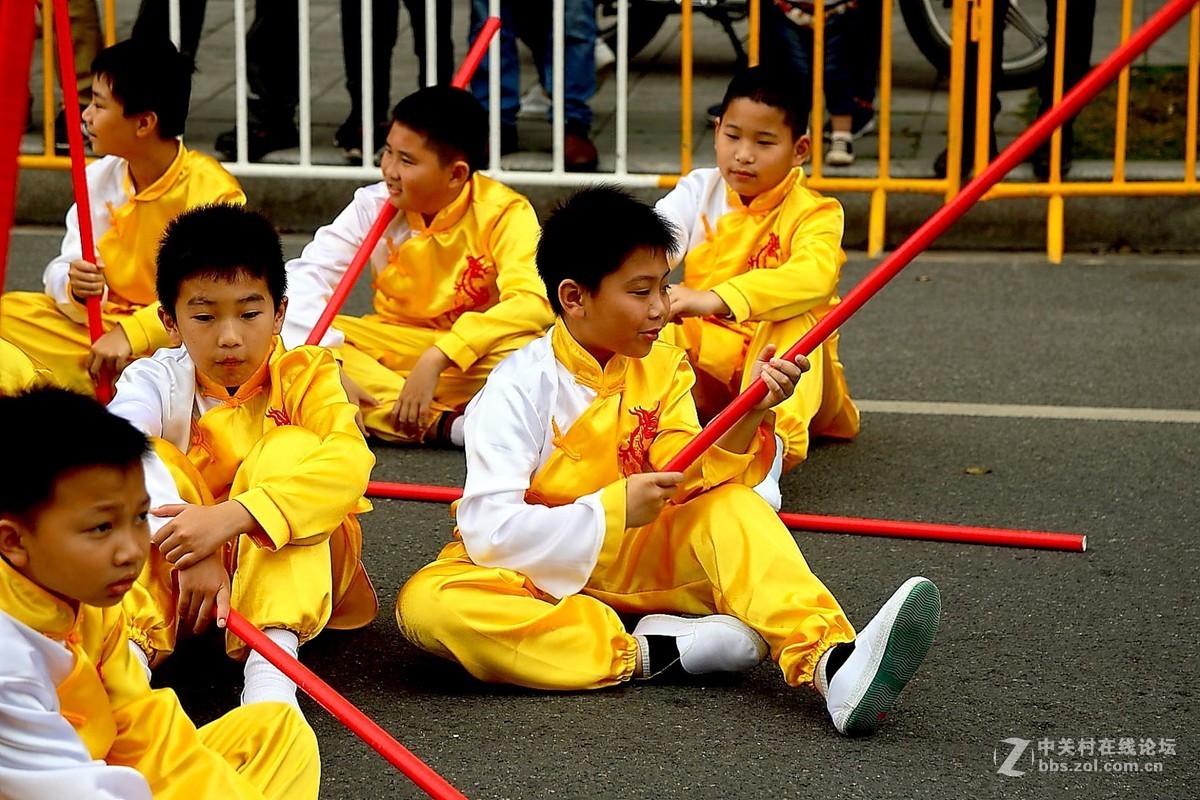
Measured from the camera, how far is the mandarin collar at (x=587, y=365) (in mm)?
2791

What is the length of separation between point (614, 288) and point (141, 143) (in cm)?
155

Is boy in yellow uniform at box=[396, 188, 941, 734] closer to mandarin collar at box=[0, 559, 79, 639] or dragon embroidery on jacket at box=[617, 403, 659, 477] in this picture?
dragon embroidery on jacket at box=[617, 403, 659, 477]

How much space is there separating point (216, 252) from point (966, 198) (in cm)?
111

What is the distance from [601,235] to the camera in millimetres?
2709

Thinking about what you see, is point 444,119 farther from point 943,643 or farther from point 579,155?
point 579,155

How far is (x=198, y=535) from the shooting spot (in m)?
2.39

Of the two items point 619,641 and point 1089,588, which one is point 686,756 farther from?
point 1089,588

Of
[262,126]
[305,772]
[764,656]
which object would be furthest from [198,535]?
[262,126]

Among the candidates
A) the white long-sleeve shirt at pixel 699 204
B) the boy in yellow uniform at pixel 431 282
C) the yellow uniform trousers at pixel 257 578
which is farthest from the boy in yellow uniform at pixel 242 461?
the white long-sleeve shirt at pixel 699 204

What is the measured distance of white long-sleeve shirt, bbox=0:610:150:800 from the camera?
1.76 m

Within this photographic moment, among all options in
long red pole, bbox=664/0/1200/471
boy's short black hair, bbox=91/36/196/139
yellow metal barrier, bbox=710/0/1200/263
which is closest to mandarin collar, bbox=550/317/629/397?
long red pole, bbox=664/0/1200/471

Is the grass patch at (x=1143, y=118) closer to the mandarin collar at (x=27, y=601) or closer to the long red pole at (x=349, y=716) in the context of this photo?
the long red pole at (x=349, y=716)

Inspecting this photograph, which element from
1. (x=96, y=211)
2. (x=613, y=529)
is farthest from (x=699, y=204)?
(x=613, y=529)

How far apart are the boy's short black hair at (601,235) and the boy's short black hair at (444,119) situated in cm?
106
